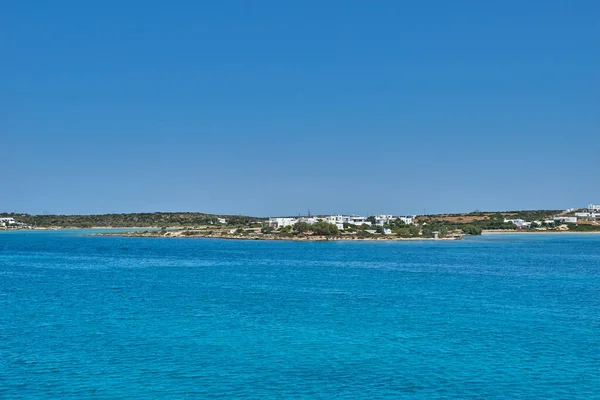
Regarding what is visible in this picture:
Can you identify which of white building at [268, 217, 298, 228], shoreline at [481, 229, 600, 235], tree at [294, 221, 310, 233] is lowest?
shoreline at [481, 229, 600, 235]

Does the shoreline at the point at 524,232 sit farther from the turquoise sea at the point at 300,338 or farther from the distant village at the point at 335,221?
Result: the turquoise sea at the point at 300,338

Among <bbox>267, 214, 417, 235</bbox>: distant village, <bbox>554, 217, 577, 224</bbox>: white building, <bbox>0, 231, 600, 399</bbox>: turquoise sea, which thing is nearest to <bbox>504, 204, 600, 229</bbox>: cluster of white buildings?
<bbox>554, 217, 577, 224</bbox>: white building

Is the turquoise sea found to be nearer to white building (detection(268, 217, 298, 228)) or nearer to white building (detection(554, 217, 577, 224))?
white building (detection(268, 217, 298, 228))

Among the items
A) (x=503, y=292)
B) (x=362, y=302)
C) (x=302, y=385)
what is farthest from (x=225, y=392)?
(x=503, y=292)

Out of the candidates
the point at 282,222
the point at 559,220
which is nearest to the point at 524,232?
the point at 559,220

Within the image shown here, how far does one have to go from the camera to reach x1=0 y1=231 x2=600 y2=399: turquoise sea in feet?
55.2

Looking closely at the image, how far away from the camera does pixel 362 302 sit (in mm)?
31859

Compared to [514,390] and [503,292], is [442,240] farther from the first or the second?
[514,390]

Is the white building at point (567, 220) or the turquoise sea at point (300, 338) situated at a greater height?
the white building at point (567, 220)

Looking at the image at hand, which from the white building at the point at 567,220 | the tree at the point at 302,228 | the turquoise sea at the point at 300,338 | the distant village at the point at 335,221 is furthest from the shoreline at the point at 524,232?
the turquoise sea at the point at 300,338

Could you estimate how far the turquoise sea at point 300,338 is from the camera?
16.8 meters

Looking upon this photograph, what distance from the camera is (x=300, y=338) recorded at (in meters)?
22.4

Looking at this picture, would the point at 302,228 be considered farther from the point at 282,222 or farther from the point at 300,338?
the point at 300,338

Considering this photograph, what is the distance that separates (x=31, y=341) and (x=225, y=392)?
9.61 meters
